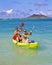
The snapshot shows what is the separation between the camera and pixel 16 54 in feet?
37.1

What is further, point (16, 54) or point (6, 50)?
point (6, 50)

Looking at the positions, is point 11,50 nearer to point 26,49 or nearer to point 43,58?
point 26,49

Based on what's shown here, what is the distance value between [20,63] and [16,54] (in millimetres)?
1818

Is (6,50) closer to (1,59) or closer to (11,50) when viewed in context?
(11,50)

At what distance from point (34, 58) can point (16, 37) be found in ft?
11.1

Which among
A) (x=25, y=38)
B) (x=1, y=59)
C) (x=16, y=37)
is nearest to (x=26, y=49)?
(x=25, y=38)

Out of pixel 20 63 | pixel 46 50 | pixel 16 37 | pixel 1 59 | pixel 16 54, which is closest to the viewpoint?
pixel 20 63

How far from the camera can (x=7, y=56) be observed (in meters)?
10.8

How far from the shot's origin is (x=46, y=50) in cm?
1205

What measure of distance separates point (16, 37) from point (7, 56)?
9.63 feet

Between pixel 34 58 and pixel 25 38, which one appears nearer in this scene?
pixel 34 58

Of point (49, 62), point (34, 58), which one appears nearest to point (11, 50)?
point (34, 58)

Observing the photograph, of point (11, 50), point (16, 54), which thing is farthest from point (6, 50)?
point (16, 54)

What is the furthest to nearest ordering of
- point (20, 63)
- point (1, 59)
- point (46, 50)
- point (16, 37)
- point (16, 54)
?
1. point (16, 37)
2. point (46, 50)
3. point (16, 54)
4. point (1, 59)
5. point (20, 63)
